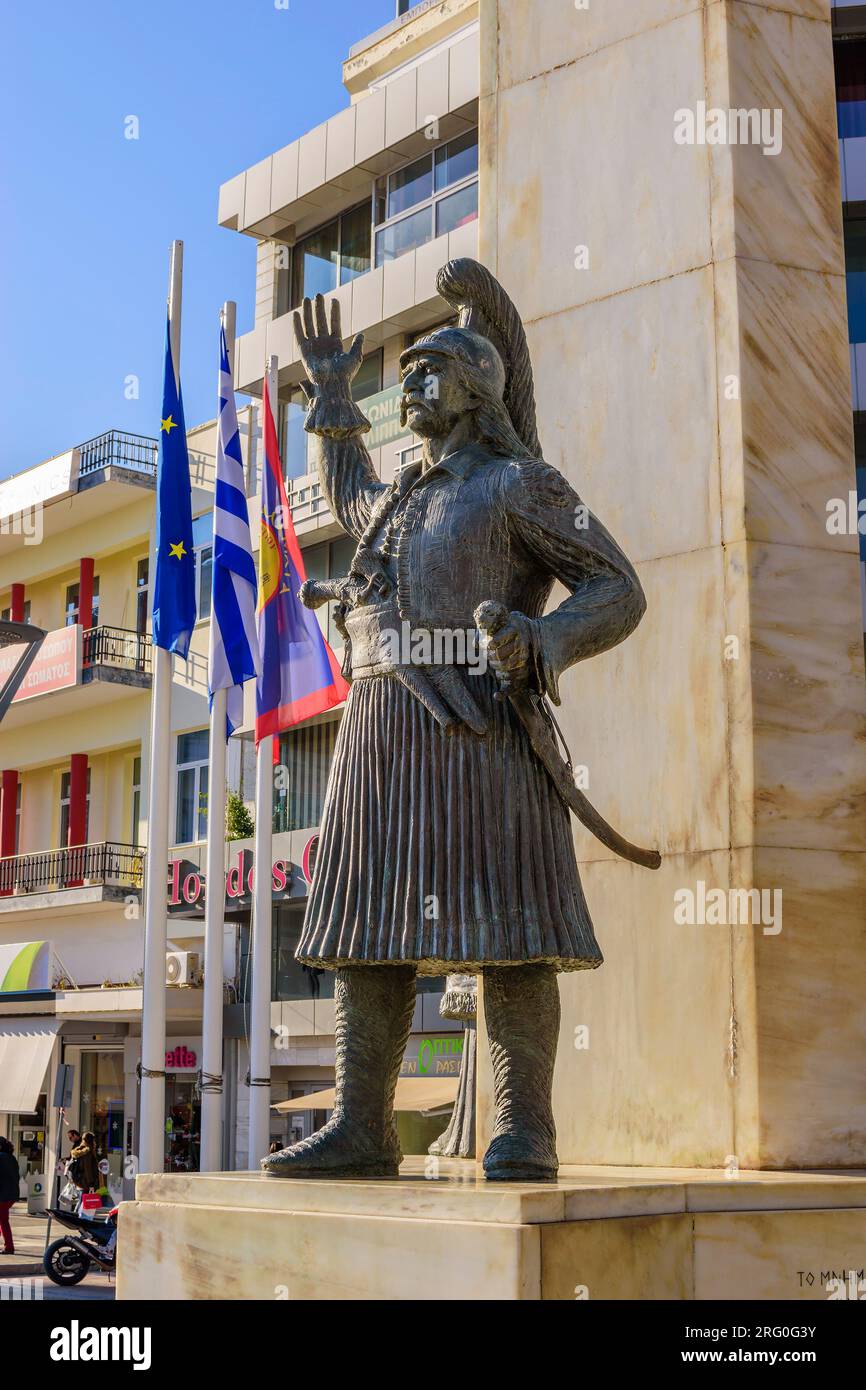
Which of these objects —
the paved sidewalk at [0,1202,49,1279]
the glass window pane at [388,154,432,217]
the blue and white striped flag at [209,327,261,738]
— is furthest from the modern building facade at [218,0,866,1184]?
the glass window pane at [388,154,432,217]

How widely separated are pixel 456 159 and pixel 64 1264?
17.6 metres

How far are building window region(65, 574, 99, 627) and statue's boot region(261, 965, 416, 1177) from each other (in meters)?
29.4

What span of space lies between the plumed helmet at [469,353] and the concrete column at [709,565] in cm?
100

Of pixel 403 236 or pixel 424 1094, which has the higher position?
pixel 403 236

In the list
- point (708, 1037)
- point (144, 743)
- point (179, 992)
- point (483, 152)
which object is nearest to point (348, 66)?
point (144, 743)

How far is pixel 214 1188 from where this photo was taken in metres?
4.12

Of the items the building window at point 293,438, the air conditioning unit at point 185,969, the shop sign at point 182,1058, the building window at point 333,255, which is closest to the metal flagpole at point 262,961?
the air conditioning unit at point 185,969

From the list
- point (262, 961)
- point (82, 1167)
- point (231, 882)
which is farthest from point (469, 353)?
point (231, 882)

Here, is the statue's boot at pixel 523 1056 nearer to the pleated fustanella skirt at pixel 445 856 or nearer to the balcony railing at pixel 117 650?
the pleated fustanella skirt at pixel 445 856

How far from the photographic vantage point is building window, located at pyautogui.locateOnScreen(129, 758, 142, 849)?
32062 millimetres

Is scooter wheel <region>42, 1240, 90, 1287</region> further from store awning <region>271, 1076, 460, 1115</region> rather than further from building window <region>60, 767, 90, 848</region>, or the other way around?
building window <region>60, 767, 90, 848</region>

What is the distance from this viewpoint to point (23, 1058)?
1185 inches

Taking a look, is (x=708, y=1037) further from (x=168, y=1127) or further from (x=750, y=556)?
(x=168, y=1127)

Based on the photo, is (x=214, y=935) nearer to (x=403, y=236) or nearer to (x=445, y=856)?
(x=403, y=236)
